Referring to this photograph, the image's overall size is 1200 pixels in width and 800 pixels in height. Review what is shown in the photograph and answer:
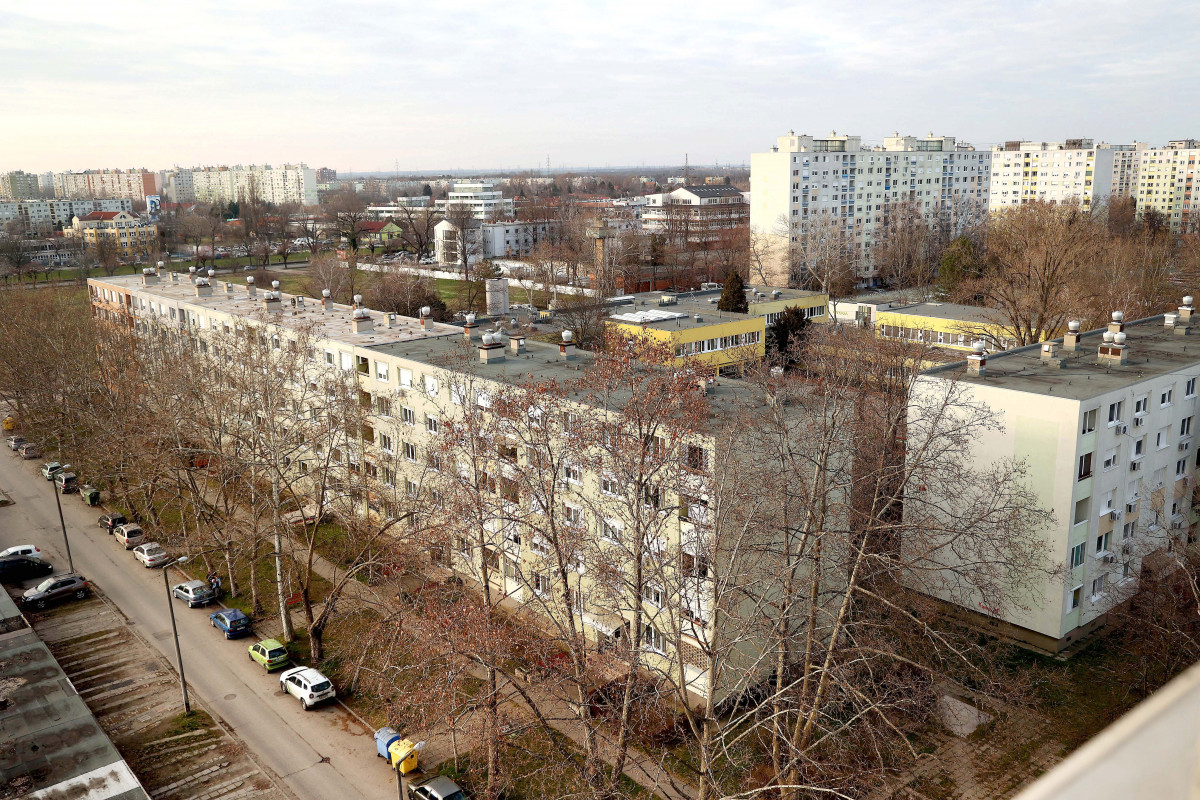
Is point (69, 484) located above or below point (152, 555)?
above

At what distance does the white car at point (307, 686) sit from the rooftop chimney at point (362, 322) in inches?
510

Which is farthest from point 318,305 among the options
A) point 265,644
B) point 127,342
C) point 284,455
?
point 265,644

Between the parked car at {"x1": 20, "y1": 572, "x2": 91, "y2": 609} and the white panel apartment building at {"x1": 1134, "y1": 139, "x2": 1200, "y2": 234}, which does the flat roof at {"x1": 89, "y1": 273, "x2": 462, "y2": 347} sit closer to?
the parked car at {"x1": 20, "y1": 572, "x2": 91, "y2": 609}

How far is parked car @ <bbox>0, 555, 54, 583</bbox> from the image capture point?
2433 cm

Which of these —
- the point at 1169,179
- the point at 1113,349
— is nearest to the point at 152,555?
the point at 1113,349

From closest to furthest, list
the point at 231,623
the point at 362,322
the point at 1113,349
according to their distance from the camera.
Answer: the point at 231,623 → the point at 1113,349 → the point at 362,322

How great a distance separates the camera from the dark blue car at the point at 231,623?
21.1 meters

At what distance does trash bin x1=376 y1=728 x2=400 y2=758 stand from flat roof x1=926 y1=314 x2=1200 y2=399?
1422 cm

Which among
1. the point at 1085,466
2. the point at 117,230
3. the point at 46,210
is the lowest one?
the point at 1085,466

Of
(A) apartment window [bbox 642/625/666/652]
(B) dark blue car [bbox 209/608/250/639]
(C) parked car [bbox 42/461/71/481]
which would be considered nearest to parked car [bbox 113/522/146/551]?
Result: (C) parked car [bbox 42/461/71/481]

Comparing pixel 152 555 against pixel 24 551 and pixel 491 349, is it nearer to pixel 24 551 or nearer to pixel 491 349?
pixel 24 551

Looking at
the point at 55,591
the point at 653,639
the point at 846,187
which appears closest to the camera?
the point at 653,639

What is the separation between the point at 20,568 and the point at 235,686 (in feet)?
32.8

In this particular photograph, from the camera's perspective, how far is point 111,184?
182500 mm
